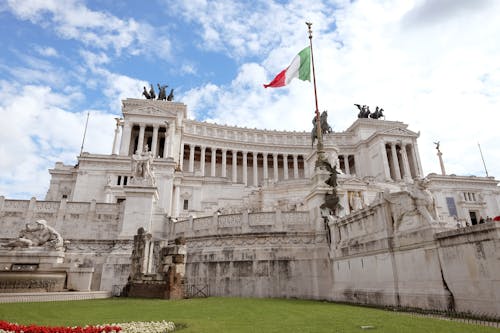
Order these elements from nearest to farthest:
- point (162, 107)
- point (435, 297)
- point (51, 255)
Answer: point (435, 297), point (51, 255), point (162, 107)

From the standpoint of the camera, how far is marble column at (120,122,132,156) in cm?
6331

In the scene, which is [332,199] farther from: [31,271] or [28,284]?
[28,284]

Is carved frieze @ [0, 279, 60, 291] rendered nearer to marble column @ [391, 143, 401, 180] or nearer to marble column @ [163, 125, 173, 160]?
marble column @ [163, 125, 173, 160]

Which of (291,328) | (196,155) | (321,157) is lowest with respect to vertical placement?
(291,328)

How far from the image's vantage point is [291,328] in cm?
786

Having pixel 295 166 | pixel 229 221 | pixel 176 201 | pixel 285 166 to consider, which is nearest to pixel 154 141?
pixel 176 201

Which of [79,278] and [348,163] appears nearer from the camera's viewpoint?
[79,278]

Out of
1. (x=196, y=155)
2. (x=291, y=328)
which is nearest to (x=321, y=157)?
(x=291, y=328)

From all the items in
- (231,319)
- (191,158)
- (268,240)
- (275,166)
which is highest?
(275,166)

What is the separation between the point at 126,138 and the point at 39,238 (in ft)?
156

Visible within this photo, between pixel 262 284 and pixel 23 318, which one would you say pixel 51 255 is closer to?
pixel 23 318

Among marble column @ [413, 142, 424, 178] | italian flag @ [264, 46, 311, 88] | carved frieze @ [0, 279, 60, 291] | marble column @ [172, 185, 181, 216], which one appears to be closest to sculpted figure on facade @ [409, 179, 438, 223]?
italian flag @ [264, 46, 311, 88]

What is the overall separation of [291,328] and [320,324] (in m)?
0.96

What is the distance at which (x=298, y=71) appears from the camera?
27.8m
